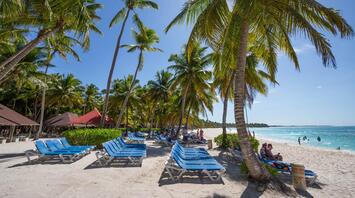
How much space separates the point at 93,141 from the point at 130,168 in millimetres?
5894

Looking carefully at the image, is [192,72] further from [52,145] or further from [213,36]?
[52,145]

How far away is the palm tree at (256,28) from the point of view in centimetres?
567

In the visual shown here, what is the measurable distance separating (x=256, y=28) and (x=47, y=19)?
9.92m

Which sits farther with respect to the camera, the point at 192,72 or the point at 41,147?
the point at 192,72

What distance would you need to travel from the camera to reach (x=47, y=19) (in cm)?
1041

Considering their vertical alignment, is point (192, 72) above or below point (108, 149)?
above

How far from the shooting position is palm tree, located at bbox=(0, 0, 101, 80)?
8.62m

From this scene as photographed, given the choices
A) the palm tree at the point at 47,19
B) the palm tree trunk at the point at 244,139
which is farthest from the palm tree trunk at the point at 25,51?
the palm tree trunk at the point at 244,139

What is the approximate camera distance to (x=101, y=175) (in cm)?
679

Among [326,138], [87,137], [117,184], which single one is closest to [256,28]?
[117,184]

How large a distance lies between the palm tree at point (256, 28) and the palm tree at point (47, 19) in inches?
174

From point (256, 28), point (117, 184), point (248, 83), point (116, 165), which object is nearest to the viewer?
point (117, 184)

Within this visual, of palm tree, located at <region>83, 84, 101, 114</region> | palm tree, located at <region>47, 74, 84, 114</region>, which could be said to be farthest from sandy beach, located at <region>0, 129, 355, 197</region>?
palm tree, located at <region>83, 84, 101, 114</region>

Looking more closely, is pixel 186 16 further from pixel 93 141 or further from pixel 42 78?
pixel 42 78
